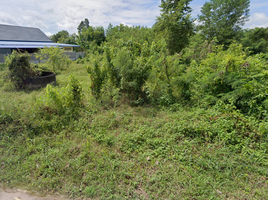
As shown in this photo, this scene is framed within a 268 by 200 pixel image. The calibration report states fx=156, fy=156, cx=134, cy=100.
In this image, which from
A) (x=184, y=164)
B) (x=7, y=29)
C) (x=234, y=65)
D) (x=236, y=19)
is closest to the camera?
(x=184, y=164)

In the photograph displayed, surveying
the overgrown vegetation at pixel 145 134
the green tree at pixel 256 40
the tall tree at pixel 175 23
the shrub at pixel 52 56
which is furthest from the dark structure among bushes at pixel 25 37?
the green tree at pixel 256 40

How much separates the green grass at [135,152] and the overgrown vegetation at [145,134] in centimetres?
2

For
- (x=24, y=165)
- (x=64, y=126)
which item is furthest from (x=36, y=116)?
(x=24, y=165)

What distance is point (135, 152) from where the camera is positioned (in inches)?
126

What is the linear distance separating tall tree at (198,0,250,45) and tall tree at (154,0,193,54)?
22.4 feet

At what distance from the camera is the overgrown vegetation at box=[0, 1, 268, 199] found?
2.58m

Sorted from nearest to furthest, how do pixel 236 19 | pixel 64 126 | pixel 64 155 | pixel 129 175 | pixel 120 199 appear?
pixel 120 199, pixel 129 175, pixel 64 155, pixel 64 126, pixel 236 19

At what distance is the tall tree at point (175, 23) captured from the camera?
10.9 m

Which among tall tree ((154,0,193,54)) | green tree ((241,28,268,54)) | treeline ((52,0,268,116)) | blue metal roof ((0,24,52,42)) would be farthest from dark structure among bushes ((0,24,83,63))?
green tree ((241,28,268,54))

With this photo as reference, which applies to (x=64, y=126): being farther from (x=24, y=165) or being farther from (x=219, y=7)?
(x=219, y=7)

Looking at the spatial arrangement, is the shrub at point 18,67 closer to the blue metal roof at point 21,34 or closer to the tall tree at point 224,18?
the tall tree at point 224,18

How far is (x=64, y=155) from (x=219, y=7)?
21190 mm

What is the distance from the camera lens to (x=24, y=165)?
115 inches

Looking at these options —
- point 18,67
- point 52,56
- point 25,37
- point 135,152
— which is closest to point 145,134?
point 135,152
